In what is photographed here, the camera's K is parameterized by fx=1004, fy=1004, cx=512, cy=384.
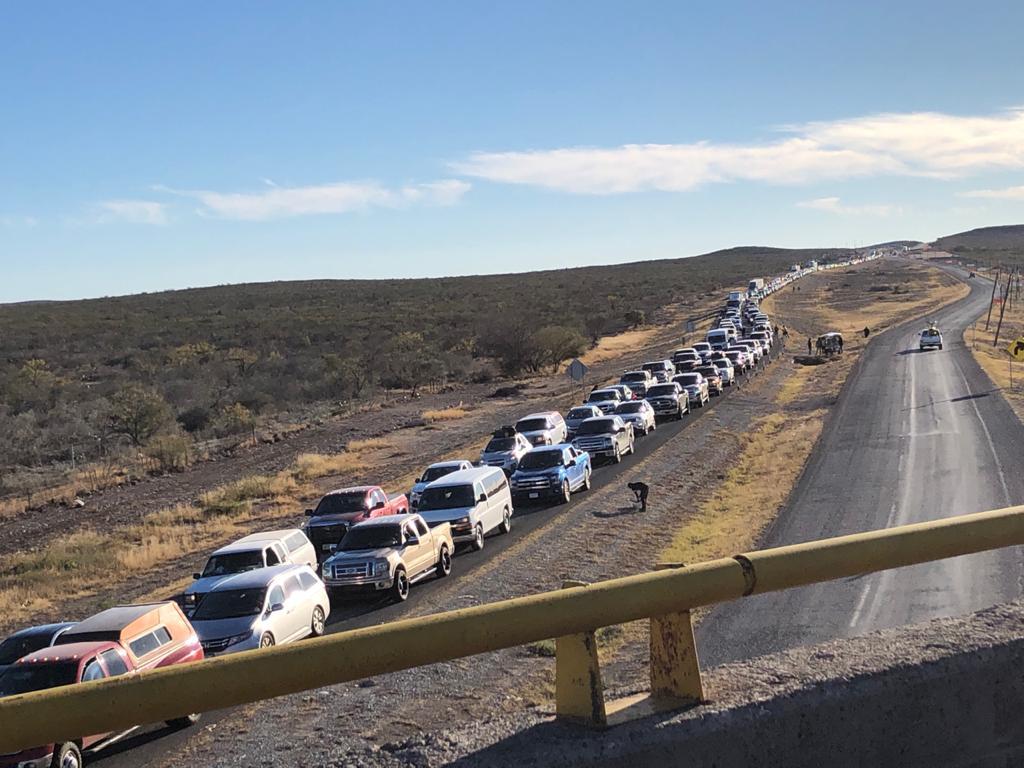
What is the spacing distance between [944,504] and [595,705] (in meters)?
20.4

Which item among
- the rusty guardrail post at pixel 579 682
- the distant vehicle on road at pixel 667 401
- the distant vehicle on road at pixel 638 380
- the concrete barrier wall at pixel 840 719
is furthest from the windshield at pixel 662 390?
the rusty guardrail post at pixel 579 682

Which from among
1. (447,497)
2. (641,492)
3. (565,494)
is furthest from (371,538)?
(565,494)

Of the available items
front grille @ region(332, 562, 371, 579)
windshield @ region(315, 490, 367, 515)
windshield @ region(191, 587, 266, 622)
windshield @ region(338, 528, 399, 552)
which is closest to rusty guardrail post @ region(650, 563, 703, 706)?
windshield @ region(191, 587, 266, 622)

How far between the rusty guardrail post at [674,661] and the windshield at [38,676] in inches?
381

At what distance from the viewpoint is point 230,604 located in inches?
607

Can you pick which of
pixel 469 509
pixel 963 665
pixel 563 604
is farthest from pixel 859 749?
pixel 469 509

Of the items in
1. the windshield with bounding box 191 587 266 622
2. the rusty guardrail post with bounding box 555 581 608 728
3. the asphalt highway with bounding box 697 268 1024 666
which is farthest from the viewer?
the windshield with bounding box 191 587 266 622

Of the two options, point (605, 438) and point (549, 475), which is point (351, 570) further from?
point (605, 438)

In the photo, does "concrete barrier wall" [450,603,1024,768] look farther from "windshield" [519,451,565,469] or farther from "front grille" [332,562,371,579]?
"windshield" [519,451,565,469]

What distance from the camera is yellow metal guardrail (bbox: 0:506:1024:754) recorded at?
2971 millimetres

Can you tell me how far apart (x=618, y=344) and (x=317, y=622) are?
2695 inches

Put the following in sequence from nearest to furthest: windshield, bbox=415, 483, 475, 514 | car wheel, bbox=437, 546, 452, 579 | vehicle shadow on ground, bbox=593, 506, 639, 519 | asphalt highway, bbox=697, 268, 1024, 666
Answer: asphalt highway, bbox=697, 268, 1024, 666 → car wheel, bbox=437, 546, 452, 579 → windshield, bbox=415, 483, 475, 514 → vehicle shadow on ground, bbox=593, 506, 639, 519

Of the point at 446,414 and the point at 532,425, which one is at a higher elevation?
the point at 532,425

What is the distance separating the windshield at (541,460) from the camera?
1078 inches
